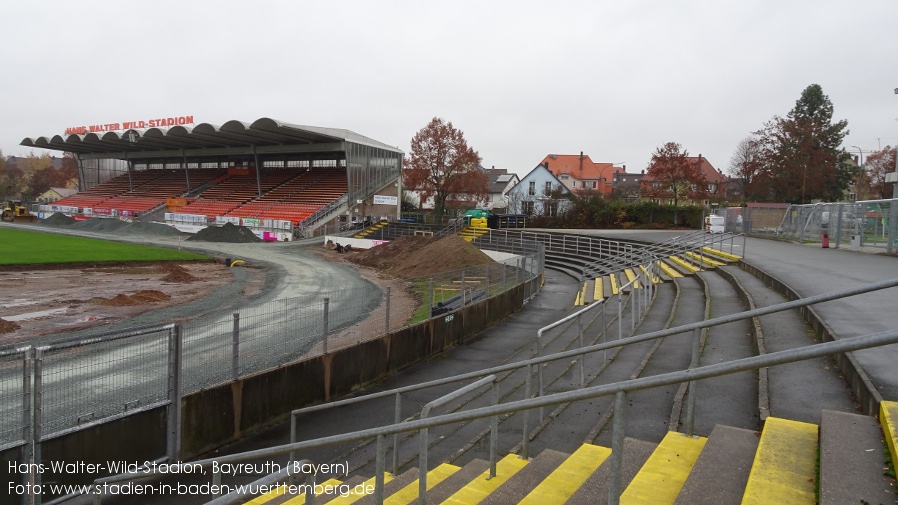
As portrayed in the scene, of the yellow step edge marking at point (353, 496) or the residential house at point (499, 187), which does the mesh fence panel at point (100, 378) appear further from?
the residential house at point (499, 187)

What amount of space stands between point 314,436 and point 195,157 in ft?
233

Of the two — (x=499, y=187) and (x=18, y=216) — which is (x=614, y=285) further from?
(x=499, y=187)

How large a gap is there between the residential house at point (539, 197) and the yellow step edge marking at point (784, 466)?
54.4 m

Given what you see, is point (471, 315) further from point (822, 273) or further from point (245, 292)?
point (245, 292)

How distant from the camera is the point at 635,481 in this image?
400cm

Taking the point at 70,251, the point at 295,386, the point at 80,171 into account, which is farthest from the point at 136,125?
the point at 295,386

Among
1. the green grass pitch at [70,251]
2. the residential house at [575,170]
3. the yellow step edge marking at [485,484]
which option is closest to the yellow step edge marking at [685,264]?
the yellow step edge marking at [485,484]

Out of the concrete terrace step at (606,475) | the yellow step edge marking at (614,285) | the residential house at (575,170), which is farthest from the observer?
the residential house at (575,170)

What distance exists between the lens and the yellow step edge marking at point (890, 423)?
3.53 meters

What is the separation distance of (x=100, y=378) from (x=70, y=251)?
3218 cm

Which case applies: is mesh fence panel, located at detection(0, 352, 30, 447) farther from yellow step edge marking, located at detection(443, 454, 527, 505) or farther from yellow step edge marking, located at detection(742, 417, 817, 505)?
yellow step edge marking, located at detection(742, 417, 817, 505)

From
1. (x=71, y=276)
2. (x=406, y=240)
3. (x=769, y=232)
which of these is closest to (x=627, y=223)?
(x=769, y=232)

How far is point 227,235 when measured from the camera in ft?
157

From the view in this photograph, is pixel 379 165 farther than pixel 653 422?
Yes
